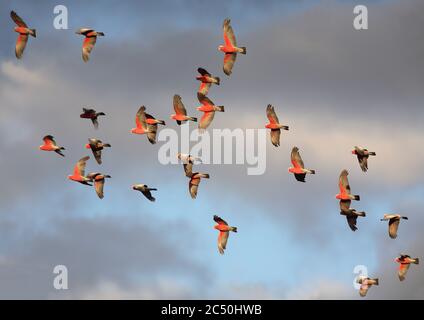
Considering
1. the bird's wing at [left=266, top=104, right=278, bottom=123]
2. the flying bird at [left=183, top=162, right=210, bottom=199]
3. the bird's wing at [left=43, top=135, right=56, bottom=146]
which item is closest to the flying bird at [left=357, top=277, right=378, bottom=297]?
the flying bird at [left=183, top=162, right=210, bottom=199]

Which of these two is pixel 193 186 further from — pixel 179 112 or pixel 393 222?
pixel 393 222

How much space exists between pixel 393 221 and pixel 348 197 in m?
5.56

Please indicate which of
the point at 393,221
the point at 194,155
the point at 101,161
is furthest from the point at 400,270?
the point at 101,161

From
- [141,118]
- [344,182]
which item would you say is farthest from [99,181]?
[344,182]

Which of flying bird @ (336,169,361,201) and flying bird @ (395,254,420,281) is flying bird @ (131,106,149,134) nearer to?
flying bird @ (336,169,361,201)

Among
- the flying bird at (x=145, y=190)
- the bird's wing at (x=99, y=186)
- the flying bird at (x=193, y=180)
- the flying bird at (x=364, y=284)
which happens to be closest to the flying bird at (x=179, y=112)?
the flying bird at (x=193, y=180)

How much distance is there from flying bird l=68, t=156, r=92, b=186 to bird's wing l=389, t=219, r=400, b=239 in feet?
101

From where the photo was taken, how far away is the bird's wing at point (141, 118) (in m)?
130

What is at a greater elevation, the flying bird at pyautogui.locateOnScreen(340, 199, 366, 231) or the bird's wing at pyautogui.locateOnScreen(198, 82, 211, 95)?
the bird's wing at pyautogui.locateOnScreen(198, 82, 211, 95)

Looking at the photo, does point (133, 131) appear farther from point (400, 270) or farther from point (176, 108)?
point (400, 270)

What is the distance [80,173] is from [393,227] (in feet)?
105

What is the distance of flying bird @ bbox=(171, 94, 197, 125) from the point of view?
129 metres

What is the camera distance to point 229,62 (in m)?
129
